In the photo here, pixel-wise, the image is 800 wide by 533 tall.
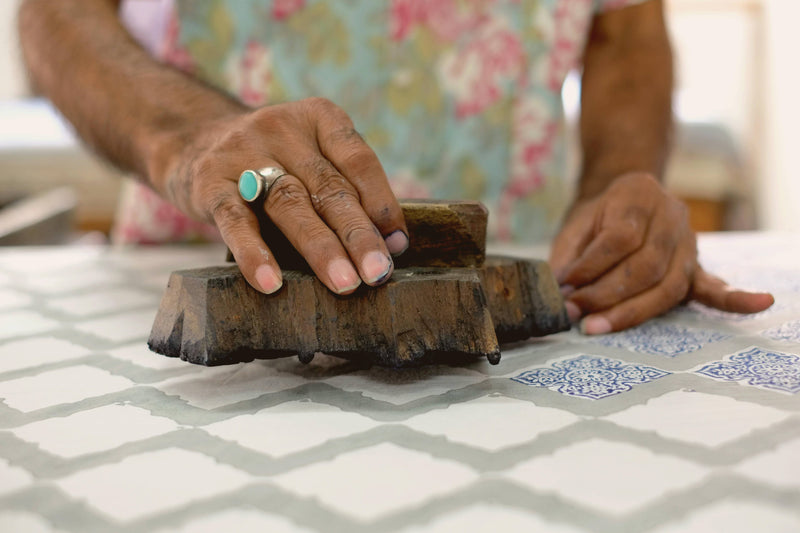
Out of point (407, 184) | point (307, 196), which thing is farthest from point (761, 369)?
point (407, 184)

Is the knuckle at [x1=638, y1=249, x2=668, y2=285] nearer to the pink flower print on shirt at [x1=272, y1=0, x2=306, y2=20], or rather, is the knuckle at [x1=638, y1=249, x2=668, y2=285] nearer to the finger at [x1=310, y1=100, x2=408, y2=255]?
the finger at [x1=310, y1=100, x2=408, y2=255]

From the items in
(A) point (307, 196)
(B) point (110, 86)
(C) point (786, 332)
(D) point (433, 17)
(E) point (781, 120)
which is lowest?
(C) point (786, 332)

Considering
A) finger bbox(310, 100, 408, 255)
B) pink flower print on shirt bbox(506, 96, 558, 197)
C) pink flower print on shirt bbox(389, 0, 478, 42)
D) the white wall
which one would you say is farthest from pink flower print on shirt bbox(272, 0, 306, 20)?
the white wall

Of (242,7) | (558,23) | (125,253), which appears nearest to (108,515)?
(125,253)

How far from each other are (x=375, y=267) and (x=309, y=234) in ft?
0.28

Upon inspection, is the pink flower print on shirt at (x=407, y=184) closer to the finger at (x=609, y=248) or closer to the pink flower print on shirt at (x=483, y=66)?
the pink flower print on shirt at (x=483, y=66)

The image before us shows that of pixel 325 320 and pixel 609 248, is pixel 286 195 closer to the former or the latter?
pixel 325 320

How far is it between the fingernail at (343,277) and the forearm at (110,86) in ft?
1.30

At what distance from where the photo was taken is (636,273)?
1.05m

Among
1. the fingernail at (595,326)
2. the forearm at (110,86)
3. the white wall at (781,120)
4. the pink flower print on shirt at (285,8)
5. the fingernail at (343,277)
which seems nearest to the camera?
the fingernail at (343,277)

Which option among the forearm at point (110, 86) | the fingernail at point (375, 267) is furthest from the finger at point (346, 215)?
the forearm at point (110, 86)

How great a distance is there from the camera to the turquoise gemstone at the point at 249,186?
82 centimetres

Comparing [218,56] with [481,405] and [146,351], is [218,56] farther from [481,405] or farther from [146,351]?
[481,405]

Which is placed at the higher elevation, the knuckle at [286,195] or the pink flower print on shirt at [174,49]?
the pink flower print on shirt at [174,49]
